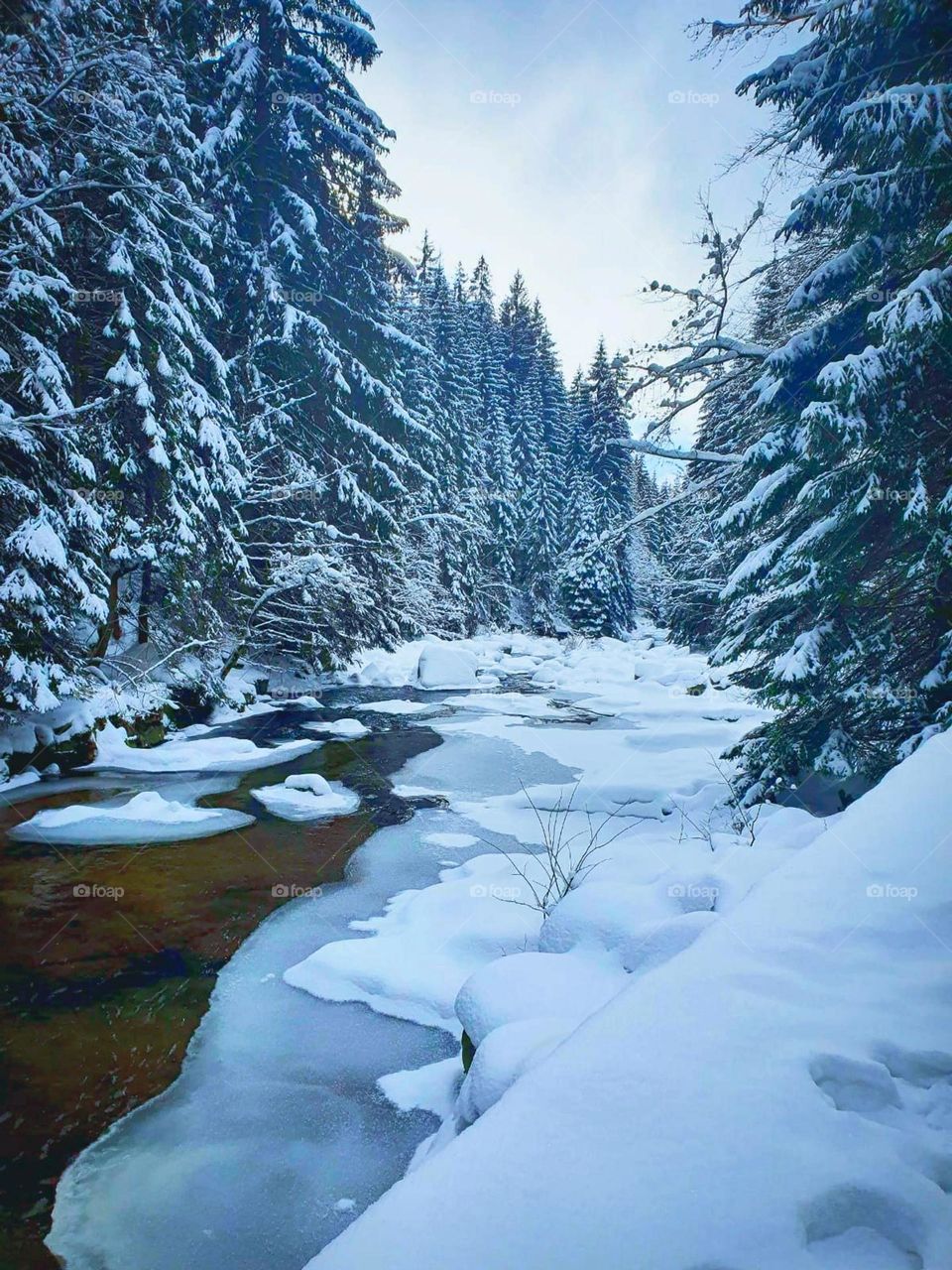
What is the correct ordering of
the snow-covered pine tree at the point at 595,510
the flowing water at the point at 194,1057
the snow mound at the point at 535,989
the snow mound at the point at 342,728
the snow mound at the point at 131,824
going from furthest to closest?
the snow-covered pine tree at the point at 595,510
the snow mound at the point at 342,728
the snow mound at the point at 131,824
the snow mound at the point at 535,989
the flowing water at the point at 194,1057

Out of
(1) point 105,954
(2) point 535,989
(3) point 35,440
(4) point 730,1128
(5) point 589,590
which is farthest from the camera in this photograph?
(5) point 589,590

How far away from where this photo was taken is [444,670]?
20.5m

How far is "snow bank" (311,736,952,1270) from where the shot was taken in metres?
1.21

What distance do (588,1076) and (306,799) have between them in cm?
→ 735

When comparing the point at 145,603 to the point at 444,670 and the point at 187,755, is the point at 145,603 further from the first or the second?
the point at 444,670

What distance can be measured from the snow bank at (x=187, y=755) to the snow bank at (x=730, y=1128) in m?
8.68

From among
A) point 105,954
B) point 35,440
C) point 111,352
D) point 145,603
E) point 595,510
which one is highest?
point 595,510

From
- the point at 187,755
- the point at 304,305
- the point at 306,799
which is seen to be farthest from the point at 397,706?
the point at 304,305

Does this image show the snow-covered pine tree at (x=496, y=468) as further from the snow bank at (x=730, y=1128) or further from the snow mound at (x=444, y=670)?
the snow bank at (x=730, y=1128)

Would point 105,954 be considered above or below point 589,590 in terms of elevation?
below

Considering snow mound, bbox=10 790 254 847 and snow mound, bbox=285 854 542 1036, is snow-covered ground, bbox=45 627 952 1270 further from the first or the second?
snow mound, bbox=10 790 254 847

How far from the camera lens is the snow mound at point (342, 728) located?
1273cm

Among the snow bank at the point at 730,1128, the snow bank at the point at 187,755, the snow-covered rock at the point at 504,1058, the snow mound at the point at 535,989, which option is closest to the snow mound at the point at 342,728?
the snow bank at the point at 187,755

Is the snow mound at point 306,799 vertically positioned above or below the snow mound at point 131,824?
below
